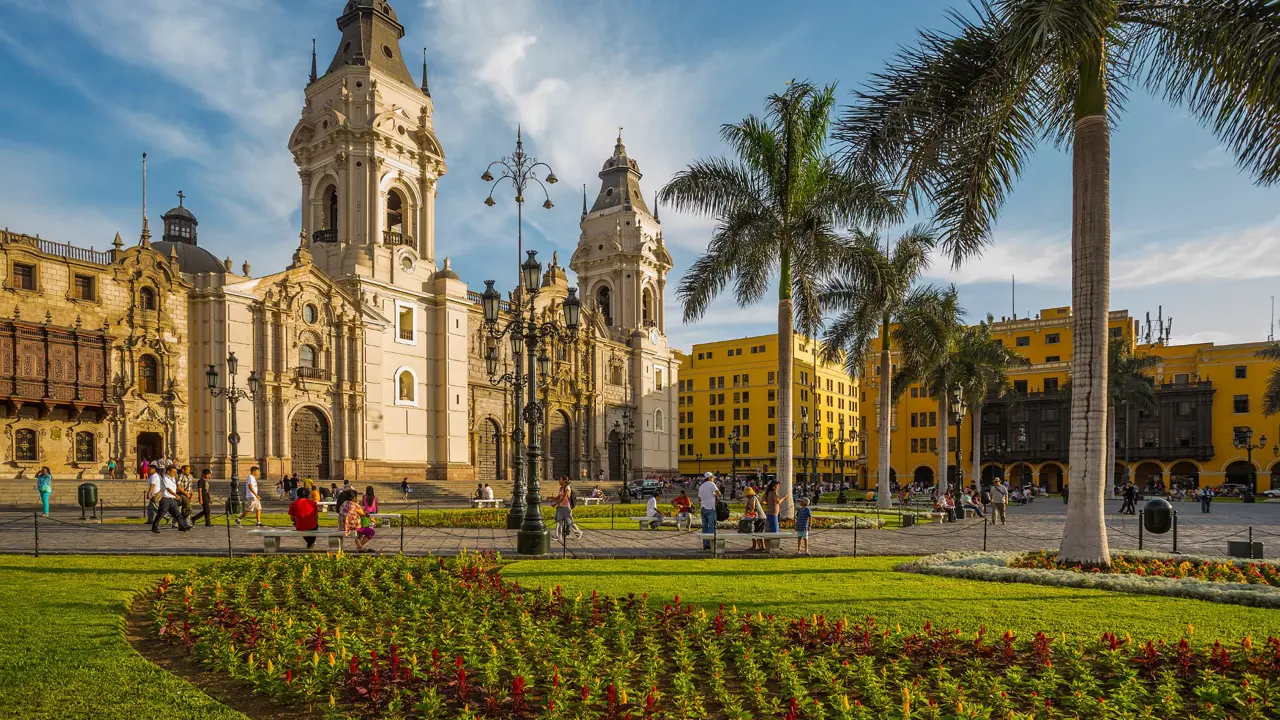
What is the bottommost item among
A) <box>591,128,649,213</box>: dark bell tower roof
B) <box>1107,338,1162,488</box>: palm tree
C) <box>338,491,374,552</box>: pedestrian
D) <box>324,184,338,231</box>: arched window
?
<box>338,491,374,552</box>: pedestrian

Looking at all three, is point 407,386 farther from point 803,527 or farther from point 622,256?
point 803,527

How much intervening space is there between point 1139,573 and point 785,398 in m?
9.77

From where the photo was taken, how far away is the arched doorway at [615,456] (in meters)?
61.7

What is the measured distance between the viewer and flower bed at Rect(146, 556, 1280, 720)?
5824 millimetres

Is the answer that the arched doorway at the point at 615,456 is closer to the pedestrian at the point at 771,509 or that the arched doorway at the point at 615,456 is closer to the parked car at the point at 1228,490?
the parked car at the point at 1228,490

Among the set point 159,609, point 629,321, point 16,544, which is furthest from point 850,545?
point 629,321

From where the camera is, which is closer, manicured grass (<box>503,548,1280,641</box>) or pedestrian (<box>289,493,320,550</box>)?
manicured grass (<box>503,548,1280,641</box>)

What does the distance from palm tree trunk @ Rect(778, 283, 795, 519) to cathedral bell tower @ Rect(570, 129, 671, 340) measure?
138 ft

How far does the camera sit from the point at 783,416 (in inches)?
804

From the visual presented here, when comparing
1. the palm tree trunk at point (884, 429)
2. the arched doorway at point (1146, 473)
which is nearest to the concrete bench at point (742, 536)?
the palm tree trunk at point (884, 429)

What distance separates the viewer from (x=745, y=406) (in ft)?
288

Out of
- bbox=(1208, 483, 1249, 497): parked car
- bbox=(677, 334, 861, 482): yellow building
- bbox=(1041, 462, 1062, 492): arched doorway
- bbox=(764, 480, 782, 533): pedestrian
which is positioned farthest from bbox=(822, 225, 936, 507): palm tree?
bbox=(677, 334, 861, 482): yellow building

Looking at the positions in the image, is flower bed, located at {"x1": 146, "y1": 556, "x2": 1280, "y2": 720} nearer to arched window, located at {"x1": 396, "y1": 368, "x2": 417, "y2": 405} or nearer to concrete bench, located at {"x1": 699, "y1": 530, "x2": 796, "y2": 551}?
concrete bench, located at {"x1": 699, "y1": 530, "x2": 796, "y2": 551}

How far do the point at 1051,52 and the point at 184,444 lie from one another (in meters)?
36.2
